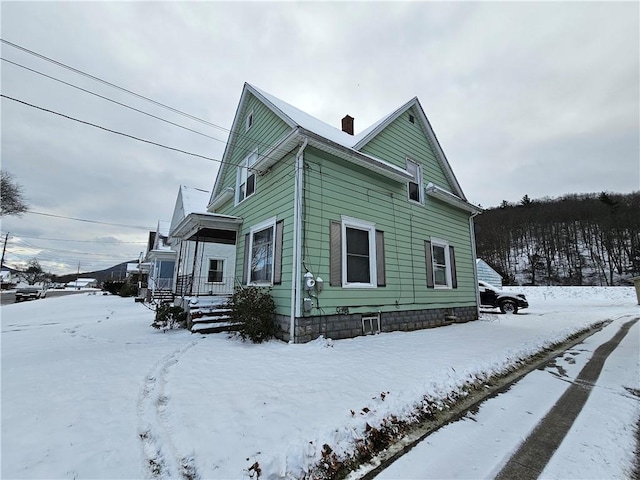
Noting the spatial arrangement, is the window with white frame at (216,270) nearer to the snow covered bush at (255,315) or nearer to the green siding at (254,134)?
the green siding at (254,134)

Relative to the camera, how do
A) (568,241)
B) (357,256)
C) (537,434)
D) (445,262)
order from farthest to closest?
1. (568,241)
2. (445,262)
3. (357,256)
4. (537,434)

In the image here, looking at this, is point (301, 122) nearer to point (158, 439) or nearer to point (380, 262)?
point (380, 262)

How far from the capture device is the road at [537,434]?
236 cm

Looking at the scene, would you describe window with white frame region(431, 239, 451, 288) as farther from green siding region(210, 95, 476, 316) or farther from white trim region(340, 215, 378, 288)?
white trim region(340, 215, 378, 288)

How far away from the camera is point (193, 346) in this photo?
581 cm

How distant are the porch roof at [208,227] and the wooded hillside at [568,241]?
40933mm

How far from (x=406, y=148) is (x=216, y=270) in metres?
11.4

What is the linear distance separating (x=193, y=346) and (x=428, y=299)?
724 cm

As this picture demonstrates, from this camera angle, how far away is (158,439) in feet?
8.18

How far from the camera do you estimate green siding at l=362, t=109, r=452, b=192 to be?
914 cm

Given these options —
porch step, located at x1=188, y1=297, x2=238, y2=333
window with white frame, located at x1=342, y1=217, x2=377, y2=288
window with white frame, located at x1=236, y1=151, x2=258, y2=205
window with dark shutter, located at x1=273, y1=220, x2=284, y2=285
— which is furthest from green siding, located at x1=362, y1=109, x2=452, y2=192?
porch step, located at x1=188, y1=297, x2=238, y2=333

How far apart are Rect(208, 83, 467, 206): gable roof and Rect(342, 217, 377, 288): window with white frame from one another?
180cm

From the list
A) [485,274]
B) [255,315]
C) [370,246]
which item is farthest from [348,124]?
[485,274]

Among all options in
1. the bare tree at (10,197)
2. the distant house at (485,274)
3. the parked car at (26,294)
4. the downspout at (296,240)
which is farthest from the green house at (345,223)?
the bare tree at (10,197)
